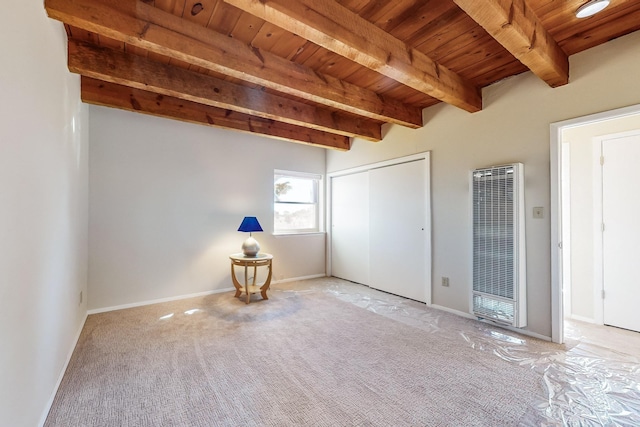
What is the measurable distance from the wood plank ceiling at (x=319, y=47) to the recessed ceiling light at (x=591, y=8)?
0.16 feet

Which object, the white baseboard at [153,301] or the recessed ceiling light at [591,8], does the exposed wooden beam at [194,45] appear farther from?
the white baseboard at [153,301]

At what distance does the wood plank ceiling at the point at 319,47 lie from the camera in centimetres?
181

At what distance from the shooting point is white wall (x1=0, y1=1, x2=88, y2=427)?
3.80ft

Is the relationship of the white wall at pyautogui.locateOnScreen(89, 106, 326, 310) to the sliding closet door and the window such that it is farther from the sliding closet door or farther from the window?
the sliding closet door

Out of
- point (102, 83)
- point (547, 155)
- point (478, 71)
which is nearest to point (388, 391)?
point (547, 155)

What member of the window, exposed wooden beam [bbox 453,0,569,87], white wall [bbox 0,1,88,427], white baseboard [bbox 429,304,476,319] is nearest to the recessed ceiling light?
exposed wooden beam [bbox 453,0,569,87]

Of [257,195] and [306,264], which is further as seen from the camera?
[306,264]

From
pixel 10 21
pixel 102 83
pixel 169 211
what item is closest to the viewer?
pixel 10 21

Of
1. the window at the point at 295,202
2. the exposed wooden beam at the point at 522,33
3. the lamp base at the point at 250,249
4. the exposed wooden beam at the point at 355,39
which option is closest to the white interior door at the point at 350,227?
the window at the point at 295,202

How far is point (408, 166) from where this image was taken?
3.93 m

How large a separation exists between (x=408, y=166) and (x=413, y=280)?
1.56 m

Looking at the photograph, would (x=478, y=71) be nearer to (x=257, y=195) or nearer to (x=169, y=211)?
(x=257, y=195)

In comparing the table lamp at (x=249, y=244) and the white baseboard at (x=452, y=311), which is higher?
the table lamp at (x=249, y=244)

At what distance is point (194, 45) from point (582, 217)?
4205 mm
